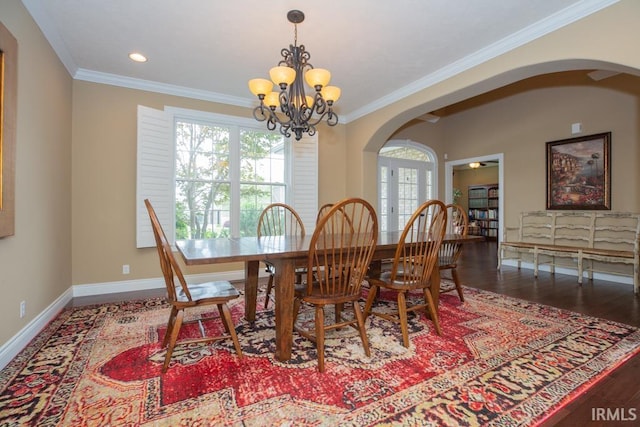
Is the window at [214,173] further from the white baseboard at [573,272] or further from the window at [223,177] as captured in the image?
the white baseboard at [573,272]

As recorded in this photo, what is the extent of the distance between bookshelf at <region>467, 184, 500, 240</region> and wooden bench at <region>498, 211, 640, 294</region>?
5.29 meters

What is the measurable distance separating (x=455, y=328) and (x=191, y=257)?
205cm

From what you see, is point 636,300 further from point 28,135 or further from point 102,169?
point 102,169

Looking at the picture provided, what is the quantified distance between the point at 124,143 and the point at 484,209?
10522mm

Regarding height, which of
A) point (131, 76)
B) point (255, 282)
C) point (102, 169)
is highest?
point (131, 76)

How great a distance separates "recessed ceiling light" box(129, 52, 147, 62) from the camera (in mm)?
3074

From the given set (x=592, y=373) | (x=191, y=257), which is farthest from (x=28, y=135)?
(x=592, y=373)

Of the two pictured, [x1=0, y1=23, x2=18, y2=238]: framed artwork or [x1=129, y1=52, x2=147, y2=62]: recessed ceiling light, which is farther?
[x1=129, y1=52, x2=147, y2=62]: recessed ceiling light

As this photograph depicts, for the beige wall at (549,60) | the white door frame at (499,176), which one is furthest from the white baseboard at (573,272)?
the beige wall at (549,60)

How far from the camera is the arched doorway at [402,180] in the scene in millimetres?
5949

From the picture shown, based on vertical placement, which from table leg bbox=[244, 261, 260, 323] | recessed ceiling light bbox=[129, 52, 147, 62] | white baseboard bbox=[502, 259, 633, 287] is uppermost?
recessed ceiling light bbox=[129, 52, 147, 62]

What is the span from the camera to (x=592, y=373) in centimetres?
175

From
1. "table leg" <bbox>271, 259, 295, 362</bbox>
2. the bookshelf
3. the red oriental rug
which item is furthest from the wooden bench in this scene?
the bookshelf

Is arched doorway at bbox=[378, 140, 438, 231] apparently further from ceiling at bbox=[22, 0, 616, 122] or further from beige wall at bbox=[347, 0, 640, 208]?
ceiling at bbox=[22, 0, 616, 122]
